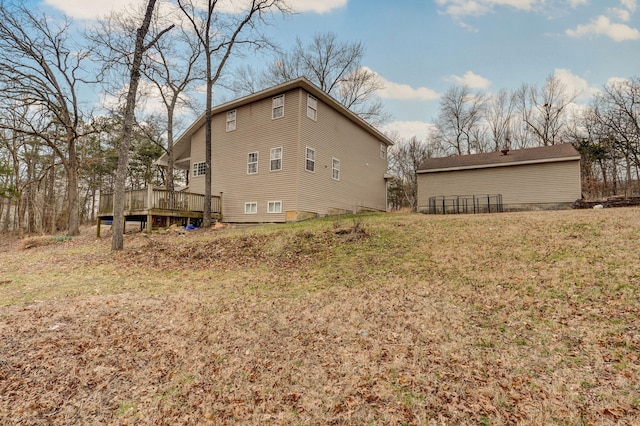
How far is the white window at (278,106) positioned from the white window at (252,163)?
208 cm

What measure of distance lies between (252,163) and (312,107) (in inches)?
158

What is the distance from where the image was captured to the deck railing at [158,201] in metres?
13.3

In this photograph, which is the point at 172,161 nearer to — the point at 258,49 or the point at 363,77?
the point at 258,49

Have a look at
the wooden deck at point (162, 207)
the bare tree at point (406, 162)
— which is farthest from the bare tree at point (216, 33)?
the bare tree at point (406, 162)

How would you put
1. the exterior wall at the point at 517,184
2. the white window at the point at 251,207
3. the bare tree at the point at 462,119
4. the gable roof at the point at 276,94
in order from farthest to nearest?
the bare tree at the point at 462,119, the exterior wall at the point at 517,184, the white window at the point at 251,207, the gable roof at the point at 276,94

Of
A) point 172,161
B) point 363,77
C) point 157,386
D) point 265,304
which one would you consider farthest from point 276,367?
point 363,77

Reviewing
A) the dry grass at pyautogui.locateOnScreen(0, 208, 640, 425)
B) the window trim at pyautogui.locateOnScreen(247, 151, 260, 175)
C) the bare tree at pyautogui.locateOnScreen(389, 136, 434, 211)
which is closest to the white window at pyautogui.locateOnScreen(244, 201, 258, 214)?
the window trim at pyautogui.locateOnScreen(247, 151, 260, 175)

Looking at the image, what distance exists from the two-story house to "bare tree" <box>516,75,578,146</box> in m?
21.6

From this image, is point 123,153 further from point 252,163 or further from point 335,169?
point 335,169

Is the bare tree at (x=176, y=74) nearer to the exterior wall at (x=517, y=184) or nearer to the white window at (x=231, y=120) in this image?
the white window at (x=231, y=120)

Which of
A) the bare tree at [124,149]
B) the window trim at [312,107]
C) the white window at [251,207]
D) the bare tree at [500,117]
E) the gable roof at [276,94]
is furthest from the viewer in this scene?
the bare tree at [500,117]

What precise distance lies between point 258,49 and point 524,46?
17282 mm

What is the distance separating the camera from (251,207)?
49.3 ft

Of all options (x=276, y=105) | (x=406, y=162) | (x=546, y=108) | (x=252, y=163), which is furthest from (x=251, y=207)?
(x=546, y=108)
